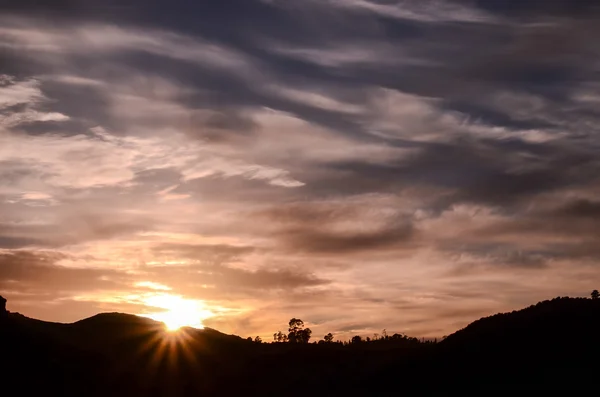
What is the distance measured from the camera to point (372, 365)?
163 feet

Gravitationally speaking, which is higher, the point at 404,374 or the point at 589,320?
the point at 589,320

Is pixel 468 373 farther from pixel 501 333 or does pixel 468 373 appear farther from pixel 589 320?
pixel 589 320

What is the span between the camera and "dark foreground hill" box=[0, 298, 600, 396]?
4209 cm

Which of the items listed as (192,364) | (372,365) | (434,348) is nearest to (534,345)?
(434,348)

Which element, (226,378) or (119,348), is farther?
(119,348)

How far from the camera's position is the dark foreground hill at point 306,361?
1657 inches

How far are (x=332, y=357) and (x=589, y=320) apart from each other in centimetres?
A: 1771

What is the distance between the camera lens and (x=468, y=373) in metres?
43.6

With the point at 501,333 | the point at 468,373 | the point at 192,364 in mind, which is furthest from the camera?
the point at 192,364

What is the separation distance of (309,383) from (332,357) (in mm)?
4338

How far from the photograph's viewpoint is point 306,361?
53.6 m

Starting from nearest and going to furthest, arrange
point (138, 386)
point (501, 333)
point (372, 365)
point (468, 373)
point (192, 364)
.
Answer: point (468, 373), point (501, 333), point (372, 365), point (138, 386), point (192, 364)

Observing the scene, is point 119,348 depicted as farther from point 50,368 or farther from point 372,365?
point 372,365

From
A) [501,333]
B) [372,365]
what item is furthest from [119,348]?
[501,333]
